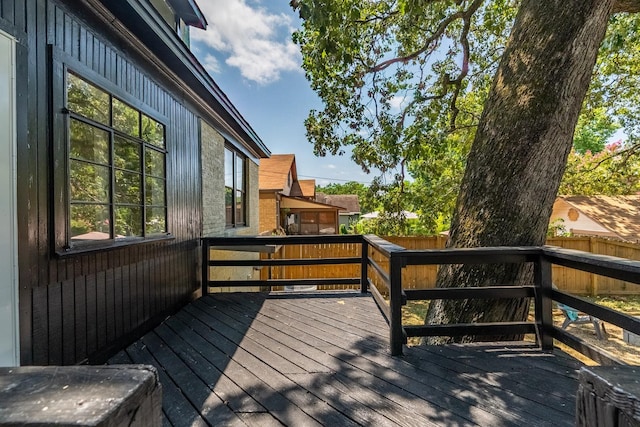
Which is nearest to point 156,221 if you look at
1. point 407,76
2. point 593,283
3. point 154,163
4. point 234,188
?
point 154,163

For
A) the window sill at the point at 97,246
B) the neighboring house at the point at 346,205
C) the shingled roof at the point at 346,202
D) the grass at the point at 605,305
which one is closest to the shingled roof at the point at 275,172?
the grass at the point at 605,305

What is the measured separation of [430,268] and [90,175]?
28.8 ft

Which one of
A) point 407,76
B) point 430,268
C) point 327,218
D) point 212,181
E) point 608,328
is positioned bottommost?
point 608,328

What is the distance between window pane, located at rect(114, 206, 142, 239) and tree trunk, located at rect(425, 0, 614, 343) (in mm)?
3143

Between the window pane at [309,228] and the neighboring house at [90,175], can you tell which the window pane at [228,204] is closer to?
the neighboring house at [90,175]

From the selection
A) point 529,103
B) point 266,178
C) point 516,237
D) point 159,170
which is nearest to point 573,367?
point 516,237

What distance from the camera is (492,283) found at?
9.67 feet

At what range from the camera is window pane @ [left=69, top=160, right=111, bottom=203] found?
7.72 feet

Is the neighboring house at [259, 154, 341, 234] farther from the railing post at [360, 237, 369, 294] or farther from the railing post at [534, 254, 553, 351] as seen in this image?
the railing post at [534, 254, 553, 351]

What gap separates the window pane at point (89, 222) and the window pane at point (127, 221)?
0.41ft

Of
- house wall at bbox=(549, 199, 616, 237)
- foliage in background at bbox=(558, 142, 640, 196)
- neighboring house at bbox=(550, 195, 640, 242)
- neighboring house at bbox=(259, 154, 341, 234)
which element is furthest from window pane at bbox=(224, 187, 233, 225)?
neighboring house at bbox=(550, 195, 640, 242)

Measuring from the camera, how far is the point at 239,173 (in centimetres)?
736

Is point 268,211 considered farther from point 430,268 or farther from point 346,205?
point 346,205

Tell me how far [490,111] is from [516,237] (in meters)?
1.29
